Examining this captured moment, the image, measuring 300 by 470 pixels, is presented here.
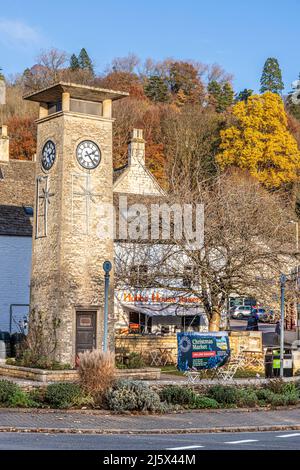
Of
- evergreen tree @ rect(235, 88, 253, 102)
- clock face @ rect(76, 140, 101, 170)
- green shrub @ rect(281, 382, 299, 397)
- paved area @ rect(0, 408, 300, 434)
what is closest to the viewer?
paved area @ rect(0, 408, 300, 434)

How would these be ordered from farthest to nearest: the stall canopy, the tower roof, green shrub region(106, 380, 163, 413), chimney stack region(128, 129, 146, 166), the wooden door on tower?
1. chimney stack region(128, 129, 146, 166)
2. the stall canopy
3. the tower roof
4. the wooden door on tower
5. green shrub region(106, 380, 163, 413)

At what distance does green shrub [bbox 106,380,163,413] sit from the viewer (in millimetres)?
22344

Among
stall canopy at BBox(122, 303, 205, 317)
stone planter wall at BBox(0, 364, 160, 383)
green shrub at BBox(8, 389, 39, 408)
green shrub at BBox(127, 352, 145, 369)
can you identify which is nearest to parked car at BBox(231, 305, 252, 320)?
stall canopy at BBox(122, 303, 205, 317)

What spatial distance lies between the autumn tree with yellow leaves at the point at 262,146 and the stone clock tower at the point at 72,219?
109ft

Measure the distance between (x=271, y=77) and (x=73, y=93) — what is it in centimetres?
7978

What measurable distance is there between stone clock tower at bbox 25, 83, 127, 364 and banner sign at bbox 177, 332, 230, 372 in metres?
3.23

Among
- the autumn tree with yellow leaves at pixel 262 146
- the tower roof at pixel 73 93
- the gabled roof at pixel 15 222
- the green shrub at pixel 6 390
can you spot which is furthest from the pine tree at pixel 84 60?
the green shrub at pixel 6 390

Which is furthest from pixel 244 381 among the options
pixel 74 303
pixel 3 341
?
pixel 3 341

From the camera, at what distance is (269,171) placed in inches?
2628

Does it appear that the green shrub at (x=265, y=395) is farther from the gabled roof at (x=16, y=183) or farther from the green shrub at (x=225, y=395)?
the gabled roof at (x=16, y=183)

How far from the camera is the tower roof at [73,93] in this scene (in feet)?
104

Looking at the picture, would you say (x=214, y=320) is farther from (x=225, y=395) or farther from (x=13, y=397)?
(x=13, y=397)

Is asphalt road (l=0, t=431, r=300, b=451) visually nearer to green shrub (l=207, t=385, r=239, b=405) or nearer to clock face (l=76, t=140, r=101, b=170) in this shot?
green shrub (l=207, t=385, r=239, b=405)

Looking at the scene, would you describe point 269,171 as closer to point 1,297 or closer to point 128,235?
point 128,235
